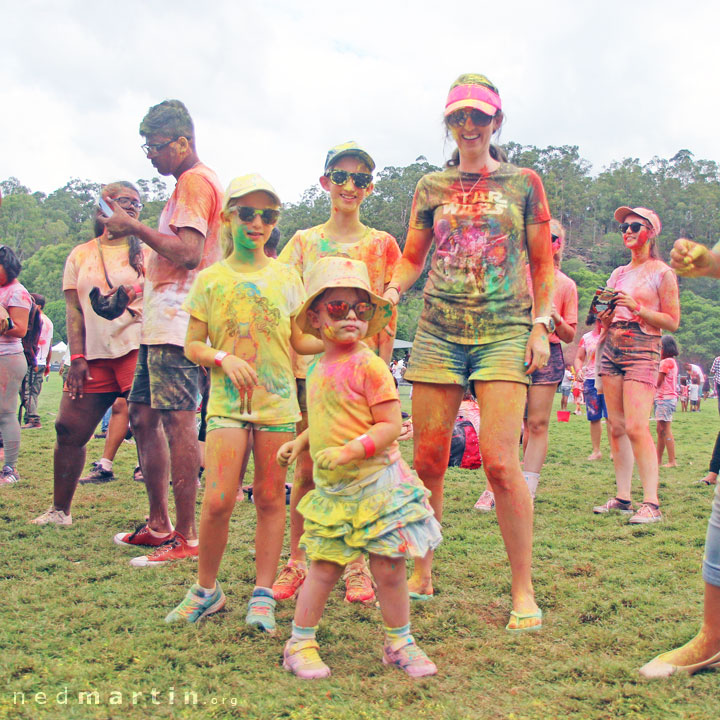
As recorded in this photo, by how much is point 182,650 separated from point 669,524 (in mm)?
3865

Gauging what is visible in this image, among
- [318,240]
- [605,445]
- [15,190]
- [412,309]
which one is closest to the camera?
[318,240]

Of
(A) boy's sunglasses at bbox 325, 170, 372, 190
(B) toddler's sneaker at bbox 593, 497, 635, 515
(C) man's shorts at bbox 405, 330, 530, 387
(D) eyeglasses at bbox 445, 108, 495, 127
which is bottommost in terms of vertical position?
(B) toddler's sneaker at bbox 593, 497, 635, 515

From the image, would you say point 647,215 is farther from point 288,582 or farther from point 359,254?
point 288,582

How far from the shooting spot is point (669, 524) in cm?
531

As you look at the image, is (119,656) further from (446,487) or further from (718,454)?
(718,454)

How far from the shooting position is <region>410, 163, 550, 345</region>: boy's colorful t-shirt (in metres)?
3.49

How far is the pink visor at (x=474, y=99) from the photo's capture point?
3.44 meters

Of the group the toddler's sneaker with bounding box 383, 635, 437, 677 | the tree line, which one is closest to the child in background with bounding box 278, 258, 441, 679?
the toddler's sneaker with bounding box 383, 635, 437, 677

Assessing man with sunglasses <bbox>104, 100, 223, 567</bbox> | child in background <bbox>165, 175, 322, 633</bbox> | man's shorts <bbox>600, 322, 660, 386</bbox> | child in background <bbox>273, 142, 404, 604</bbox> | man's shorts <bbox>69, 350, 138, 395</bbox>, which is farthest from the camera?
man's shorts <bbox>600, 322, 660, 386</bbox>

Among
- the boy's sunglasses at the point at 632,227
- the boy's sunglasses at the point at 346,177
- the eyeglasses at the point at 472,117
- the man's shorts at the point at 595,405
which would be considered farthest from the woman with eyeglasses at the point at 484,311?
the man's shorts at the point at 595,405

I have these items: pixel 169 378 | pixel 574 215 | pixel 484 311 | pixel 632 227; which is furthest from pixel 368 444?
pixel 574 215

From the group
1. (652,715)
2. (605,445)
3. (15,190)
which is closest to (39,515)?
(652,715)

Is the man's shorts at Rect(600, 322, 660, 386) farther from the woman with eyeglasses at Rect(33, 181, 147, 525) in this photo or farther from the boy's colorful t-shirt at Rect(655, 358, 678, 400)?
the woman with eyeglasses at Rect(33, 181, 147, 525)

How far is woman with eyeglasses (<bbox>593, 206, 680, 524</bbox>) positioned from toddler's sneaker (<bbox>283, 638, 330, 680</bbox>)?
3.50 meters
